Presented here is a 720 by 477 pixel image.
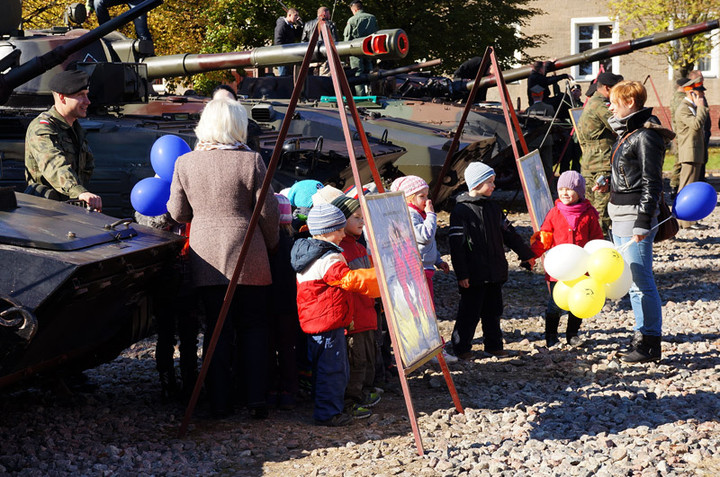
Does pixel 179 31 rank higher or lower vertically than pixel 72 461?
higher

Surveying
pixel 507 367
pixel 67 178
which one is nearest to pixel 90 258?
pixel 67 178

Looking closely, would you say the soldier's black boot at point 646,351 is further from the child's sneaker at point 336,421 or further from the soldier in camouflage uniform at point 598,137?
the soldier in camouflage uniform at point 598,137

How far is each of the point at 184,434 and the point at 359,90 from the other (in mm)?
8757

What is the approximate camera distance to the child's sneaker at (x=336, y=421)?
16.6 feet

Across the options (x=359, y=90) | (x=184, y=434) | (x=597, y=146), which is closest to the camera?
(x=184, y=434)

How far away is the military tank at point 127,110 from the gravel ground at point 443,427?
1550mm

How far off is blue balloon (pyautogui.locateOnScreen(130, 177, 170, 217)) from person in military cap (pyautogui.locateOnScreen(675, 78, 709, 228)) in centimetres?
792

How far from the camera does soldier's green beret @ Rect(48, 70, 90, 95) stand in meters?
5.58

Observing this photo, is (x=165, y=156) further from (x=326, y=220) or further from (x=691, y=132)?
(x=691, y=132)

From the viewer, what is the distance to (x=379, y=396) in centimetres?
557

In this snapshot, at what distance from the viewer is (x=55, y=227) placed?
4.35 metres

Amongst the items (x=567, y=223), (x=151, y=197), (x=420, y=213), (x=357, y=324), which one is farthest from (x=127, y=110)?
(x=357, y=324)

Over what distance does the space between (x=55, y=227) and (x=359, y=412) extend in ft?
6.16

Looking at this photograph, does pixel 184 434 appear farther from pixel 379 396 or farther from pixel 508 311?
pixel 508 311
